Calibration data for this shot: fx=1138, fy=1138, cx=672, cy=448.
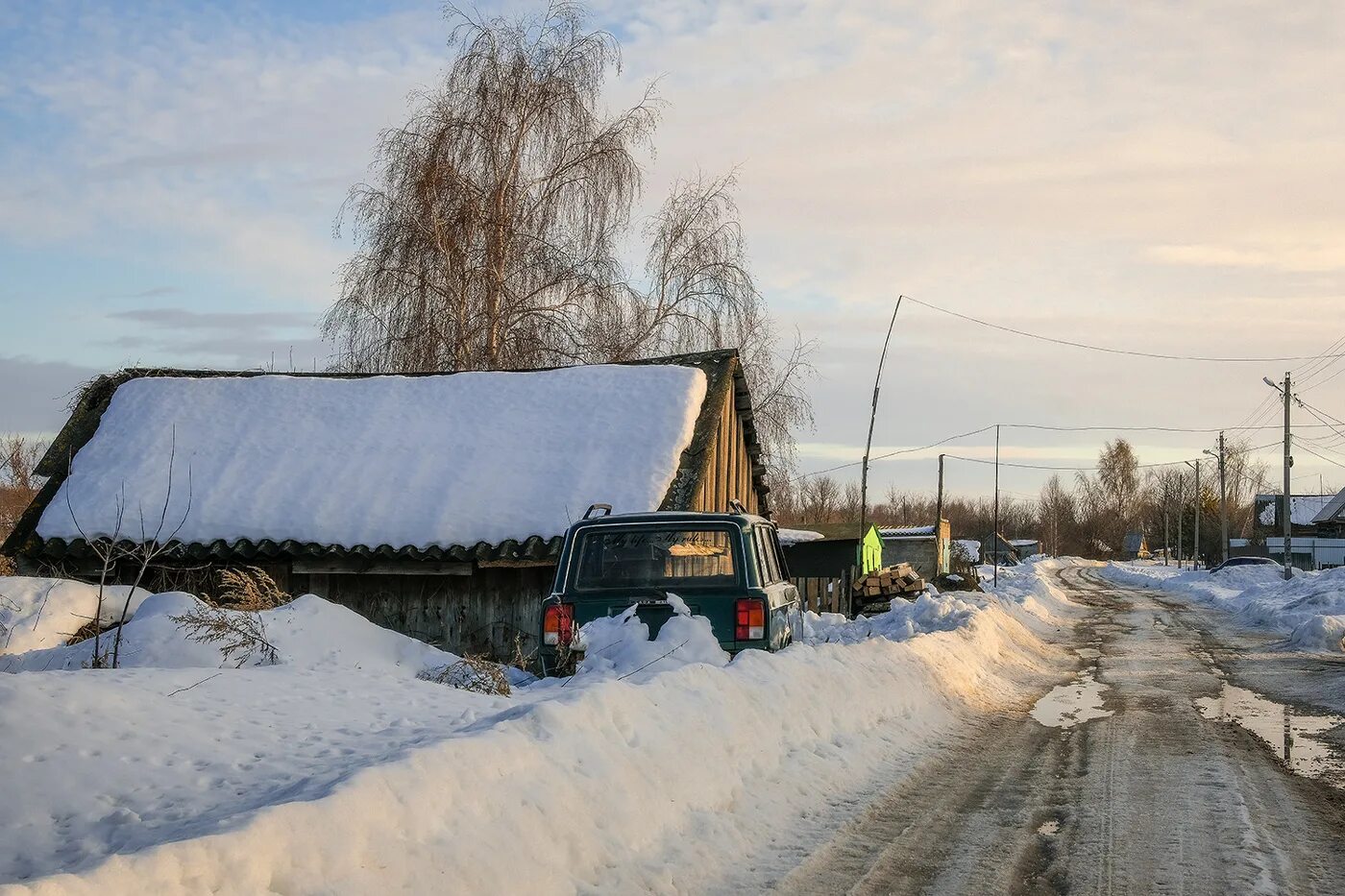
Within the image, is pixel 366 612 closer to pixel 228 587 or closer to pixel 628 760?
pixel 228 587

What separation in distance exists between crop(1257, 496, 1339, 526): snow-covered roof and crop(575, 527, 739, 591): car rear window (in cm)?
8663

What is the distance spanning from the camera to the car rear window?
9352 millimetres

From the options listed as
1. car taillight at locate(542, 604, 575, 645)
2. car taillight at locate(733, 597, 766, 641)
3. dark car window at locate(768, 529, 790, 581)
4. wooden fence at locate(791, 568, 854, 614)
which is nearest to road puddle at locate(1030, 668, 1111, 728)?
dark car window at locate(768, 529, 790, 581)

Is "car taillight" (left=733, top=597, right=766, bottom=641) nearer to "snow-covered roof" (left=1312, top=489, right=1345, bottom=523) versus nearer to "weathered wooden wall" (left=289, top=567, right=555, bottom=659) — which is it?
"weathered wooden wall" (left=289, top=567, right=555, bottom=659)

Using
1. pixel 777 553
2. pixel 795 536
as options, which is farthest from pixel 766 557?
pixel 795 536

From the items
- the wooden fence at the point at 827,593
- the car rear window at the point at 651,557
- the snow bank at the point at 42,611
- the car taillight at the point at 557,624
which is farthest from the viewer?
the wooden fence at the point at 827,593

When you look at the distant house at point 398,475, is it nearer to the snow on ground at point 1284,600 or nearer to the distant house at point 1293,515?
the snow on ground at point 1284,600

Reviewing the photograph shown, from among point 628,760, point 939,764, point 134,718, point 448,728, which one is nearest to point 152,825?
point 134,718

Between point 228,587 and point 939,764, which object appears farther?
point 228,587

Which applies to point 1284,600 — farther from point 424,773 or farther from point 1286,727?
point 424,773

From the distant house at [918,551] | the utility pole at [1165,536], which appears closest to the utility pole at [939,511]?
the distant house at [918,551]

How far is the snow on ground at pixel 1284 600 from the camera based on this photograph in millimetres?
19344

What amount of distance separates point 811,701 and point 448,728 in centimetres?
336

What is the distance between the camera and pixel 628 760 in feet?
19.0
